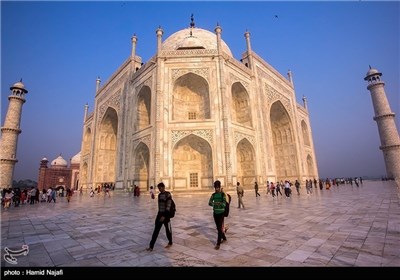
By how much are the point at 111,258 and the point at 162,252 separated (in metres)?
0.80

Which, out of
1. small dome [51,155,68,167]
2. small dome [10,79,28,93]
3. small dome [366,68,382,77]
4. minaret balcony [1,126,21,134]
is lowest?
small dome [51,155,68,167]

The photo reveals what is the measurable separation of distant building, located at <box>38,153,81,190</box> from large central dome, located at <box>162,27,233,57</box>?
32.4m

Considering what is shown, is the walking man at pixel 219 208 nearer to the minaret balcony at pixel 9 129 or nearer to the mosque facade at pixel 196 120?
the mosque facade at pixel 196 120

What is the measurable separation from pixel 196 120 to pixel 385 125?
2981cm

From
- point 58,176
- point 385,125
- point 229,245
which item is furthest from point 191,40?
point 58,176

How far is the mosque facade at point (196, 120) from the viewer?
17.3 metres

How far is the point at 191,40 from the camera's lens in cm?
2581

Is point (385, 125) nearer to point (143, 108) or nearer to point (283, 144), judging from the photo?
point (283, 144)

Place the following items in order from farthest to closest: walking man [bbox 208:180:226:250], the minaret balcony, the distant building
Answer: the distant building < the minaret balcony < walking man [bbox 208:180:226:250]

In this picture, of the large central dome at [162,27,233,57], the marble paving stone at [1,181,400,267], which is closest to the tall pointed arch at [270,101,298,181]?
the large central dome at [162,27,233,57]

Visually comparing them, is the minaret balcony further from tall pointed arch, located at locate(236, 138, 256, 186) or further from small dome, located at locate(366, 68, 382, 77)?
small dome, located at locate(366, 68, 382, 77)

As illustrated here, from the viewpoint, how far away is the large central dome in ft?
83.8
